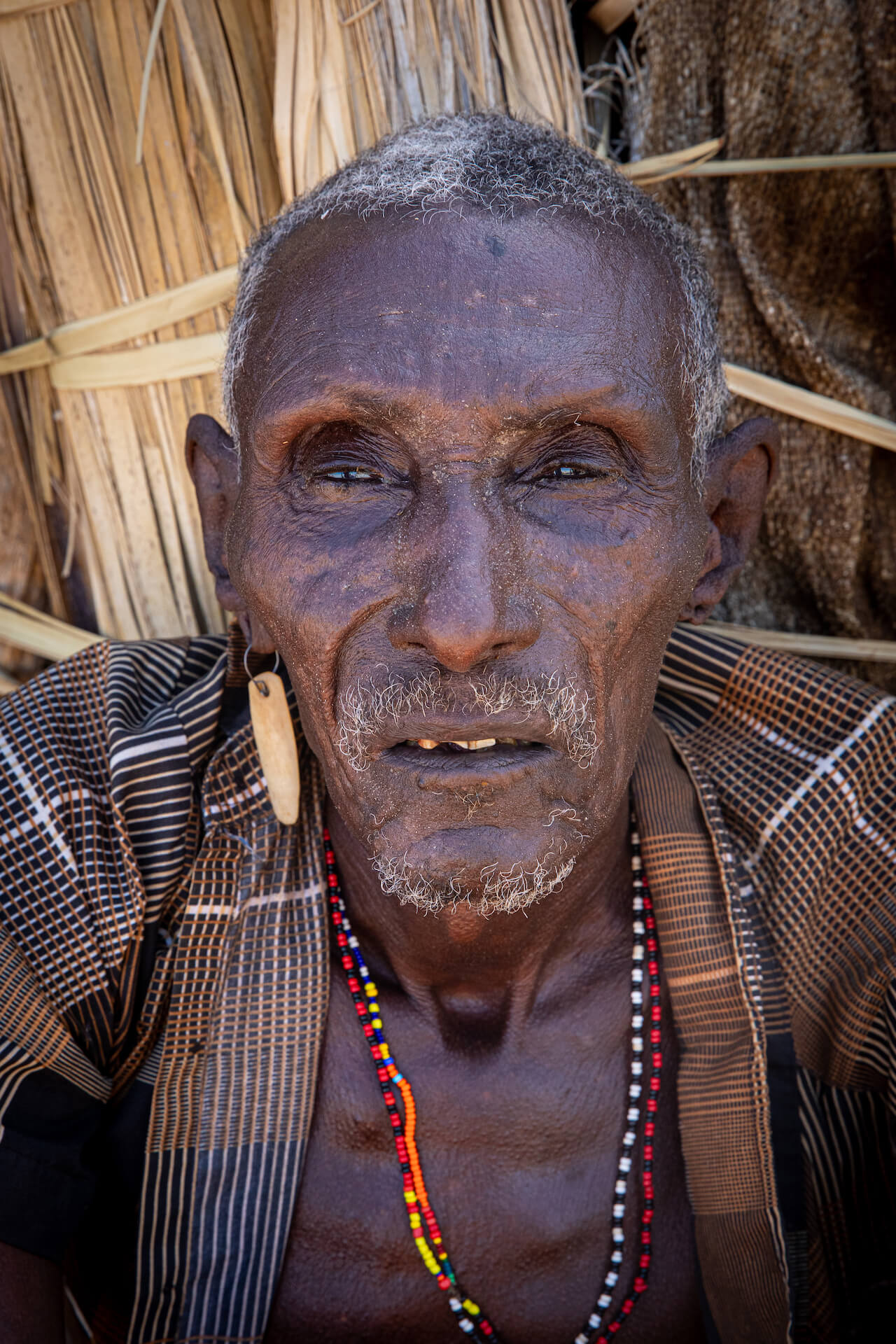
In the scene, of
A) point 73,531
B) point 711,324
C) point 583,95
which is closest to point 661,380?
point 711,324

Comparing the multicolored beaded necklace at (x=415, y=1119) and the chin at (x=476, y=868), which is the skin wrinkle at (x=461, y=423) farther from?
the multicolored beaded necklace at (x=415, y=1119)

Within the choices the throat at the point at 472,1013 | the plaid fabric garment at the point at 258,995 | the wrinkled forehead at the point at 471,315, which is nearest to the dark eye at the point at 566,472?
the wrinkled forehead at the point at 471,315

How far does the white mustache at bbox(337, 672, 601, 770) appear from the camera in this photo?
1392mm

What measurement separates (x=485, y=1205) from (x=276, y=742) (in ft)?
2.47

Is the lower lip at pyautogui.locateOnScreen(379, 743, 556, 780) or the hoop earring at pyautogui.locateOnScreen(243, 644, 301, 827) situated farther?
the hoop earring at pyautogui.locateOnScreen(243, 644, 301, 827)

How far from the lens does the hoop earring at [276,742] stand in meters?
1.74

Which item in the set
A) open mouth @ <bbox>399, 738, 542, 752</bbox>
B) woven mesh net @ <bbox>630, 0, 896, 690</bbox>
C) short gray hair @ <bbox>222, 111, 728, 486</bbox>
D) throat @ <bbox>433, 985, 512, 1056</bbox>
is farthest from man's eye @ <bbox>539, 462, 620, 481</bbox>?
woven mesh net @ <bbox>630, 0, 896, 690</bbox>

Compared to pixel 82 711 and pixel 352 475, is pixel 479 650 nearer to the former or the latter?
pixel 352 475

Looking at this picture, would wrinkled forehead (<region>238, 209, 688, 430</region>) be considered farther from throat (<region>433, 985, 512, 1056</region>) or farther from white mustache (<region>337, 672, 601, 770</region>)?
throat (<region>433, 985, 512, 1056</region>)

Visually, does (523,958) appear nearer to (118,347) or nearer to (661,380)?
(661,380)

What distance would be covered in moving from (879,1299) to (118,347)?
2.11 m

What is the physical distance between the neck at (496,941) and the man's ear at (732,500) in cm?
38

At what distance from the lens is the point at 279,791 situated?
68.7 inches

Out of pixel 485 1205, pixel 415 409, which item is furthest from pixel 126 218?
pixel 485 1205
